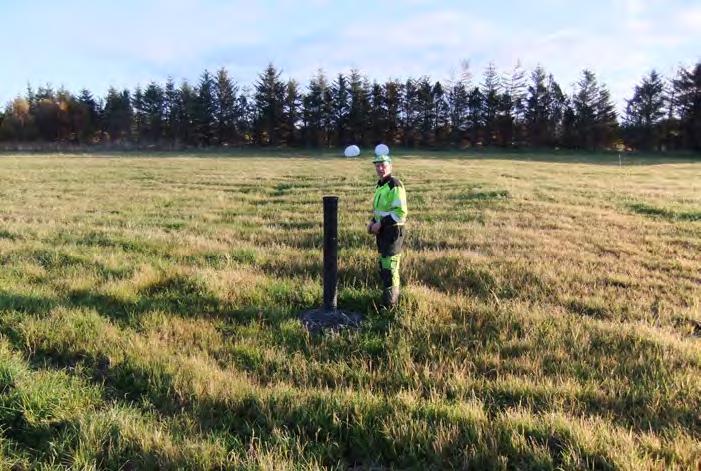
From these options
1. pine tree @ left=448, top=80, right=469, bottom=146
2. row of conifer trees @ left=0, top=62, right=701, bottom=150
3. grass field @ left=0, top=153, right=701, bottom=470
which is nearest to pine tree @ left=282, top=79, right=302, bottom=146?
row of conifer trees @ left=0, top=62, right=701, bottom=150

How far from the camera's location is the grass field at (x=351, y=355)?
333 cm

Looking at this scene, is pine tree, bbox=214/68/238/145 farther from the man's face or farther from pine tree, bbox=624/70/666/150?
the man's face

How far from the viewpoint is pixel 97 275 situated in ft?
23.3

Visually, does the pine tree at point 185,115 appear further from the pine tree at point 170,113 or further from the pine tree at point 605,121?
the pine tree at point 605,121

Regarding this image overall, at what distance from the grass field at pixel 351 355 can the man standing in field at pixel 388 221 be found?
0.39 meters

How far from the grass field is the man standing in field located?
39 centimetres

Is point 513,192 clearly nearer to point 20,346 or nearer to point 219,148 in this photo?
point 20,346

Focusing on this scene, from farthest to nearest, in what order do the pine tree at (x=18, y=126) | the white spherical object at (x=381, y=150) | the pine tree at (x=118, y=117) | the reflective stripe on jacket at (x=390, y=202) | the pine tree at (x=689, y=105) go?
the pine tree at (x=118, y=117)
the pine tree at (x=18, y=126)
the pine tree at (x=689, y=105)
the reflective stripe on jacket at (x=390, y=202)
the white spherical object at (x=381, y=150)

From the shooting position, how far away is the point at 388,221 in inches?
231

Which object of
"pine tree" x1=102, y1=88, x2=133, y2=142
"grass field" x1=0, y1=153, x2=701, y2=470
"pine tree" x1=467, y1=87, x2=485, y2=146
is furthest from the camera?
"pine tree" x1=102, y1=88, x2=133, y2=142

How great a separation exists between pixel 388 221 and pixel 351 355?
69.8 inches

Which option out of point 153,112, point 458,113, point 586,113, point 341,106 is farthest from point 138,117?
point 586,113

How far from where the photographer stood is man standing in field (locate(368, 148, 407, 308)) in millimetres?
5801

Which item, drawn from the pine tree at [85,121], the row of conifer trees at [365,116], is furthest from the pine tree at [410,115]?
the pine tree at [85,121]
